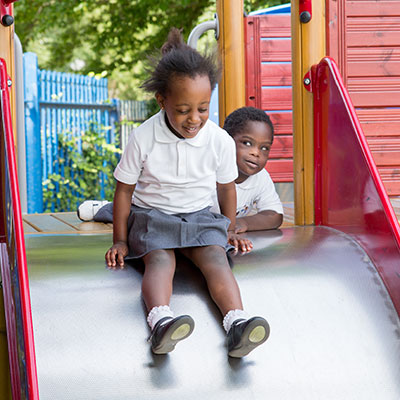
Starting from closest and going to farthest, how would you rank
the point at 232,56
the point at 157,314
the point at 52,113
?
the point at 157,314
the point at 232,56
the point at 52,113

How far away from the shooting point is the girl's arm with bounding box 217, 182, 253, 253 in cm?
254

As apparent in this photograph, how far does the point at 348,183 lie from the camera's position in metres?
2.74

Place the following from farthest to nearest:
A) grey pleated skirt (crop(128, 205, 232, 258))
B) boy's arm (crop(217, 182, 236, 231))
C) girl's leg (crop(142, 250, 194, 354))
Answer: boy's arm (crop(217, 182, 236, 231)), grey pleated skirt (crop(128, 205, 232, 258)), girl's leg (crop(142, 250, 194, 354))

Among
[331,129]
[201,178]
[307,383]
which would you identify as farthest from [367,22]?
[307,383]


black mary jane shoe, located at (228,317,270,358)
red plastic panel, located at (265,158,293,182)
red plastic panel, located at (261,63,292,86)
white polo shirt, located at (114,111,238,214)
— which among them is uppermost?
red plastic panel, located at (261,63,292,86)

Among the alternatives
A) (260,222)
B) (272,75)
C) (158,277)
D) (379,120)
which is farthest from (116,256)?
(272,75)

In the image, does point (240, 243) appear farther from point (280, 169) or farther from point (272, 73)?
point (272, 73)

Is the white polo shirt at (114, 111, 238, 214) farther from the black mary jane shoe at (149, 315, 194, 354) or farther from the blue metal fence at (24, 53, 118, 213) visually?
the blue metal fence at (24, 53, 118, 213)

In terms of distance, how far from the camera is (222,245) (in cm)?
235

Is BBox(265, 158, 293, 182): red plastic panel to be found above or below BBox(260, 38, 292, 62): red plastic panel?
below

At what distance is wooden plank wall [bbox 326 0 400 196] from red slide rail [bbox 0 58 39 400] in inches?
93.8

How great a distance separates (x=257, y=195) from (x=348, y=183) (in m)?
0.57

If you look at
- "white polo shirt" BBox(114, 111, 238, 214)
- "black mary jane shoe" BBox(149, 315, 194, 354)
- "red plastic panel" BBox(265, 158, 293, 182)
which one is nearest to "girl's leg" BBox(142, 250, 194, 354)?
"black mary jane shoe" BBox(149, 315, 194, 354)

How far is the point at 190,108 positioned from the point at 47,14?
10421 millimetres
